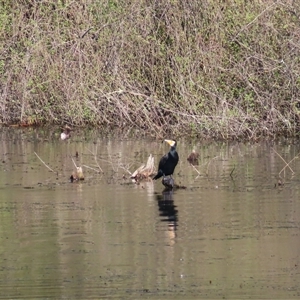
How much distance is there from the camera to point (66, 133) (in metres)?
23.3

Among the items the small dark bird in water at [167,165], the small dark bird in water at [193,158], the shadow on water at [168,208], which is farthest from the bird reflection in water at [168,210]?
the small dark bird in water at [193,158]

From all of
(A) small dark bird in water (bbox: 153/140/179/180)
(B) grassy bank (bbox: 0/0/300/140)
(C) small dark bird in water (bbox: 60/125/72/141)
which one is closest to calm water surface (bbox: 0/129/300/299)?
(A) small dark bird in water (bbox: 153/140/179/180)

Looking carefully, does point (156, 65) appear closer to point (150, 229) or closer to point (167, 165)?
point (167, 165)

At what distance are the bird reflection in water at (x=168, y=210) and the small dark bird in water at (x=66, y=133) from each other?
23.8 feet

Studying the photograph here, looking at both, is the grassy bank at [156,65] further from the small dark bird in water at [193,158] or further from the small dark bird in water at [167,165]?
the small dark bird in water at [167,165]

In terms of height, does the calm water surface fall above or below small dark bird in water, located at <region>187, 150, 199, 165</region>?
below

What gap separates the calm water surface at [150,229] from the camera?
33.1 ft

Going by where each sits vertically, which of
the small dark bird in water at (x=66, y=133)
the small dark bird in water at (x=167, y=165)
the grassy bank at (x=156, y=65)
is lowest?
the small dark bird in water at (x=167, y=165)

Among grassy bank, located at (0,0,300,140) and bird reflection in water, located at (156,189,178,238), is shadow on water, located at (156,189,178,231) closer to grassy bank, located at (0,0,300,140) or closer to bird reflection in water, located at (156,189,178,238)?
bird reflection in water, located at (156,189,178,238)

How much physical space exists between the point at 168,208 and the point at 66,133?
937 centimetres

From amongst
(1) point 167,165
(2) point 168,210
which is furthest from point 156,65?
(2) point 168,210

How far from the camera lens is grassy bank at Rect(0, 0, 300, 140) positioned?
21.5m

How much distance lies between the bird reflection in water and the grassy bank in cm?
604

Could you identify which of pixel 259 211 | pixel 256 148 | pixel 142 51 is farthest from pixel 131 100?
pixel 259 211
